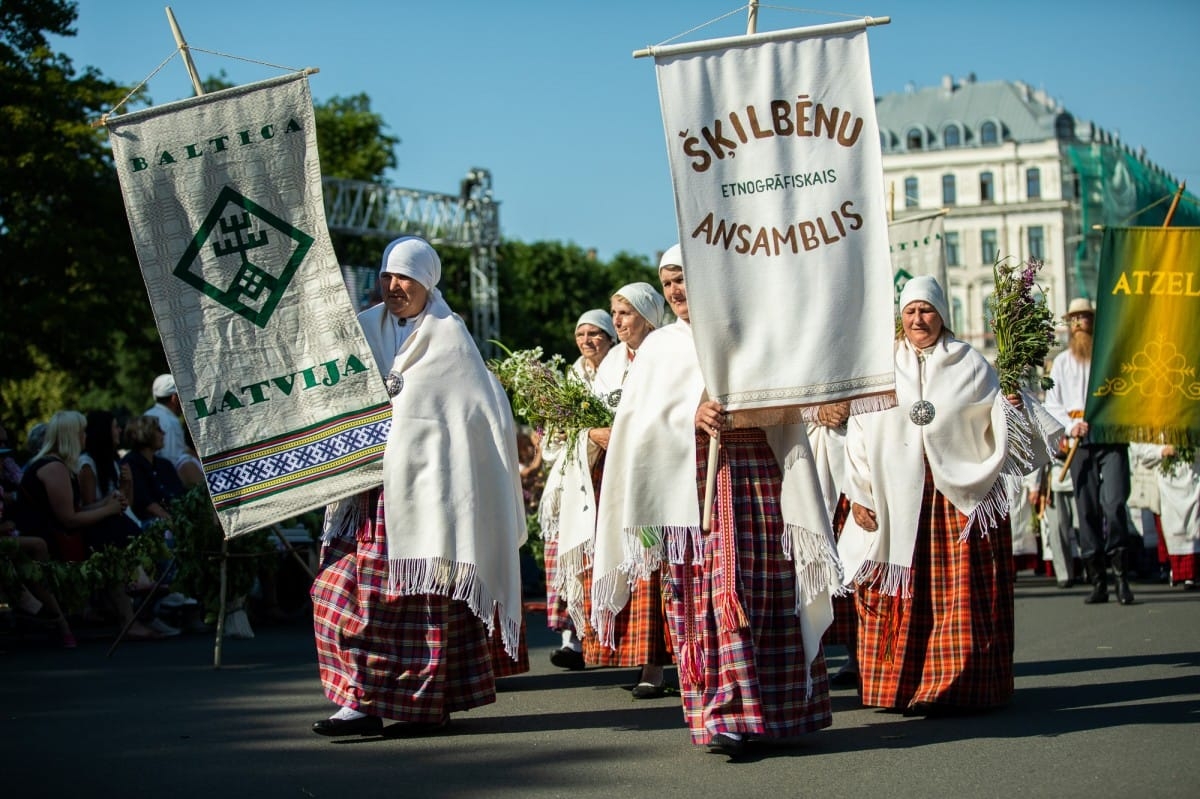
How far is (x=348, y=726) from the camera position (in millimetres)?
7418

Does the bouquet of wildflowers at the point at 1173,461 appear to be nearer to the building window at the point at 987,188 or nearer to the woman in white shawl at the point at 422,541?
the woman in white shawl at the point at 422,541

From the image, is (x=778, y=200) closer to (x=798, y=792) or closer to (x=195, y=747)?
(x=798, y=792)

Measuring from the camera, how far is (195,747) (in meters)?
7.35

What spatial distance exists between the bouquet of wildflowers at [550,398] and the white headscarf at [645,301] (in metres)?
0.63

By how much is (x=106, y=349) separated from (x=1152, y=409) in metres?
25.3

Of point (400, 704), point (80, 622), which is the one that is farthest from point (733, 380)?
point (80, 622)

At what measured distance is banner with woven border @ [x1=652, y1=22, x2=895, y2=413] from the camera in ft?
22.2

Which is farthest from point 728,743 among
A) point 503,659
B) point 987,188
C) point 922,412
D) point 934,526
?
point 987,188

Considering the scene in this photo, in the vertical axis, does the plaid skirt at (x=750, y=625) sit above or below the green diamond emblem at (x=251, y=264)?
below

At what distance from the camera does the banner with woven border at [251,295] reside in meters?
7.46

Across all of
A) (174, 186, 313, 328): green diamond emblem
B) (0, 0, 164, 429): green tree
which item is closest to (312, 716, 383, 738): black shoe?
(174, 186, 313, 328): green diamond emblem

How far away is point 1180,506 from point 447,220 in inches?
966

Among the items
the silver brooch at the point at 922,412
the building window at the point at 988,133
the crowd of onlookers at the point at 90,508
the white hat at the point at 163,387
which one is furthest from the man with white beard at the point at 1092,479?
the building window at the point at 988,133

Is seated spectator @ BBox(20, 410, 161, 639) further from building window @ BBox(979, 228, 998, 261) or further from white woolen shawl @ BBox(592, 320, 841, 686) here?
building window @ BBox(979, 228, 998, 261)
